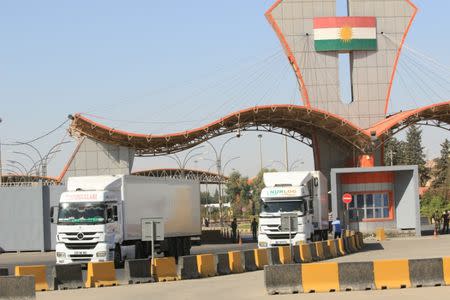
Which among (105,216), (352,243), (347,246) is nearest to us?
Result: (105,216)

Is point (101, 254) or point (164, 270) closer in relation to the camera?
point (164, 270)

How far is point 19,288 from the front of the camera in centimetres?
2188

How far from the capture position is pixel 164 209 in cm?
3919

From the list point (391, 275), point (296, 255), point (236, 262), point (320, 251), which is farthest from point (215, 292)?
point (320, 251)

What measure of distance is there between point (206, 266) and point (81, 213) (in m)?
6.47

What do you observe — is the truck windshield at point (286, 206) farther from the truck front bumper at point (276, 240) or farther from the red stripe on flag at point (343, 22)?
the red stripe on flag at point (343, 22)

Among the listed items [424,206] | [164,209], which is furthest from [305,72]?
[424,206]

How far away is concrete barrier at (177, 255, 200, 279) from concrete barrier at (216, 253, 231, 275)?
122 centimetres

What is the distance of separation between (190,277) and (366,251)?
1744 centimetres

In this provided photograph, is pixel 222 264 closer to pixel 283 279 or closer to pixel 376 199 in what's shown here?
pixel 283 279

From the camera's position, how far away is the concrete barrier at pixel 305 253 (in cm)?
3466

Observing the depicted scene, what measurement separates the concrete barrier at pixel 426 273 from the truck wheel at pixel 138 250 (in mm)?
15012

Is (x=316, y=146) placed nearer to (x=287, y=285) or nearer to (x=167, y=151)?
(x=167, y=151)

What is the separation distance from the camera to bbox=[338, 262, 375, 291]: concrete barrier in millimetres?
22250
